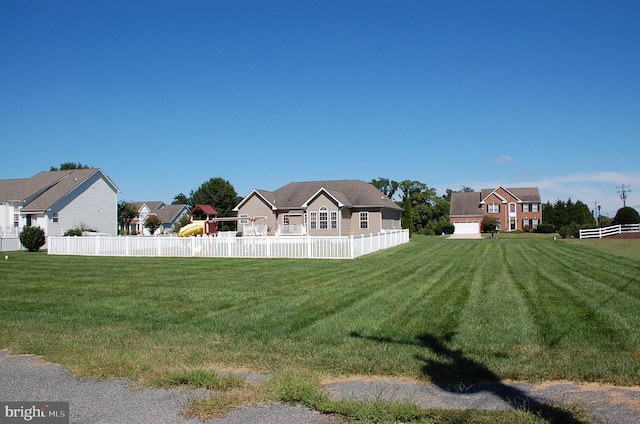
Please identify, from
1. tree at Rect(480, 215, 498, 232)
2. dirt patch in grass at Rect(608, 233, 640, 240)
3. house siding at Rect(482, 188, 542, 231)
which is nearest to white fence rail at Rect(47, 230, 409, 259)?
dirt patch in grass at Rect(608, 233, 640, 240)

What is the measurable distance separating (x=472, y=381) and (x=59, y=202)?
37.1 metres

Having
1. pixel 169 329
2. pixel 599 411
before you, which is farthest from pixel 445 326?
pixel 169 329

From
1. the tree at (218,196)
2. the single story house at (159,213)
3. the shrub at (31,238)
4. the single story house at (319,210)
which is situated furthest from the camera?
the tree at (218,196)

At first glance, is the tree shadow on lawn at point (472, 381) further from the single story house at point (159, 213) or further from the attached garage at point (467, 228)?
the single story house at point (159, 213)

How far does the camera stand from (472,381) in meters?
5.32

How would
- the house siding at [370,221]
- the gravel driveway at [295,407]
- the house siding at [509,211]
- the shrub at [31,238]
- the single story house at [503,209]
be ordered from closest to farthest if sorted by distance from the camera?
the gravel driveway at [295,407]
the shrub at [31,238]
the house siding at [370,221]
the single story house at [503,209]
the house siding at [509,211]

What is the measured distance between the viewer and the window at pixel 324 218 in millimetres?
39531

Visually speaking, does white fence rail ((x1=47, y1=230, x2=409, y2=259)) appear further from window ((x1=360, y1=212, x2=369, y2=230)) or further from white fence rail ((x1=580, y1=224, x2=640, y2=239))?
white fence rail ((x1=580, y1=224, x2=640, y2=239))

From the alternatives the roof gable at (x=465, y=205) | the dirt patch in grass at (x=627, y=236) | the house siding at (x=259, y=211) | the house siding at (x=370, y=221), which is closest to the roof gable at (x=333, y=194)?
the house siding at (x=370, y=221)

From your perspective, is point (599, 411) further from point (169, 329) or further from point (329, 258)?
point (329, 258)

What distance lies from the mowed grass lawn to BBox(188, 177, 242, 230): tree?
6846 cm

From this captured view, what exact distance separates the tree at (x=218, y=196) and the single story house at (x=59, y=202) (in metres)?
40.7

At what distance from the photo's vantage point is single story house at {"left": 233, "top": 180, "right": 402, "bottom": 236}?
1551 inches

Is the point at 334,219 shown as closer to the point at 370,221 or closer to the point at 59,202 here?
the point at 370,221
